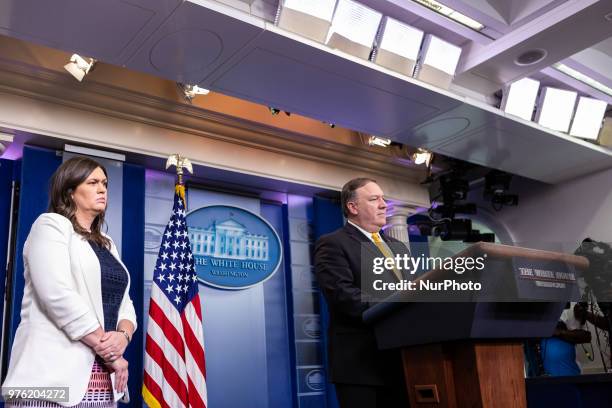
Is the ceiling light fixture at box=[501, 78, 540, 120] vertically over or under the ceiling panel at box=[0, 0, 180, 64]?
over

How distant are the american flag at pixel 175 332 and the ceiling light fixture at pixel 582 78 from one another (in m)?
2.73

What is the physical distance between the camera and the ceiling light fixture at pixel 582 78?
156 inches

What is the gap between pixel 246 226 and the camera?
4449 millimetres

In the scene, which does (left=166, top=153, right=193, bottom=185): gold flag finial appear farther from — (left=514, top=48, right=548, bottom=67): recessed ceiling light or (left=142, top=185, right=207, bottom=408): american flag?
(left=514, top=48, right=548, bottom=67): recessed ceiling light

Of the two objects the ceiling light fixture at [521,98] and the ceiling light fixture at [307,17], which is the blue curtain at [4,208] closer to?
the ceiling light fixture at [307,17]

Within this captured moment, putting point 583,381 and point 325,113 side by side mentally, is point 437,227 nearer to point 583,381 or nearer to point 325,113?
point 325,113

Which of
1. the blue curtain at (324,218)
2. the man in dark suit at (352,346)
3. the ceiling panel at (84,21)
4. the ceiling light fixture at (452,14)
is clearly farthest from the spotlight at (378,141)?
the man in dark suit at (352,346)

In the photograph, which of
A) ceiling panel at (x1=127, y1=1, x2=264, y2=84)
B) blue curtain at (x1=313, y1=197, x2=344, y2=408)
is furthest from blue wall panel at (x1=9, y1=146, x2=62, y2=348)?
blue curtain at (x1=313, y1=197, x2=344, y2=408)

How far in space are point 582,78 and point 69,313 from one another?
3928 mm

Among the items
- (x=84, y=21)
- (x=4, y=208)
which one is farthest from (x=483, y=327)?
(x=4, y=208)

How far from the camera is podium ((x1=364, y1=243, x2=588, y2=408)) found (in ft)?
4.19

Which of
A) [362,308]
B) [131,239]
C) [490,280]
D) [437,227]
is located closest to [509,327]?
[490,280]

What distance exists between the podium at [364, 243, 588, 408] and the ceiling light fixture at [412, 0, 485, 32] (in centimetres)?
205

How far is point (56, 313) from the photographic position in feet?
4.96
